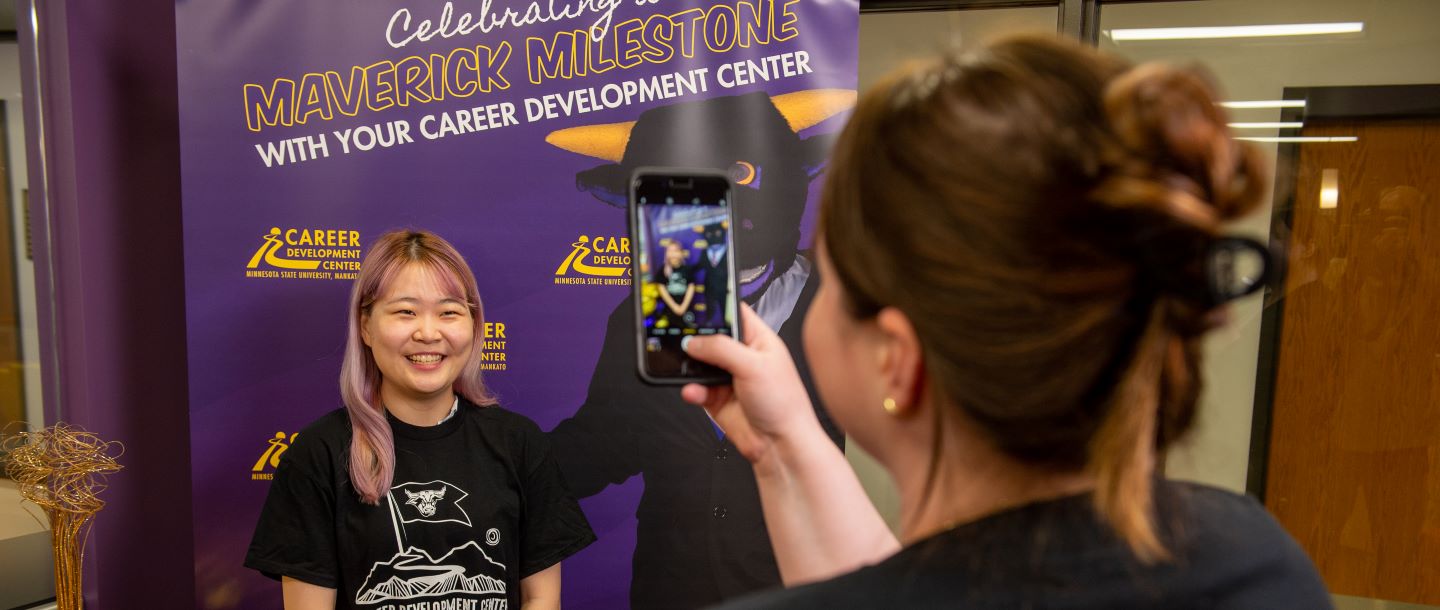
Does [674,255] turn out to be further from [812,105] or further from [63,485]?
[63,485]

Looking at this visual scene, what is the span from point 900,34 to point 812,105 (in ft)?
2.89

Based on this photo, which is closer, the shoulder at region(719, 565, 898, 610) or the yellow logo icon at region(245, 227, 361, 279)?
the shoulder at region(719, 565, 898, 610)

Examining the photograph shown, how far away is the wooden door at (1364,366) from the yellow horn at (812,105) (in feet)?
5.35

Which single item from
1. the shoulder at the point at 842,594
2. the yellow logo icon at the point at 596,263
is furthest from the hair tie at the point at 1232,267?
the yellow logo icon at the point at 596,263

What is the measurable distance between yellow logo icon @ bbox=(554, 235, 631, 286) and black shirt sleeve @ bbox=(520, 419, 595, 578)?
1.66 feet

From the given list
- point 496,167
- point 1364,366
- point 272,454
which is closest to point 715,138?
point 496,167

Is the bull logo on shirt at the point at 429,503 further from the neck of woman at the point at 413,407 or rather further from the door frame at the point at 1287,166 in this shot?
the door frame at the point at 1287,166

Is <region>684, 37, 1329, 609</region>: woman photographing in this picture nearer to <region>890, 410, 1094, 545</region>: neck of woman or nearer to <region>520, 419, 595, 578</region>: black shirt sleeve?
<region>890, 410, 1094, 545</region>: neck of woman

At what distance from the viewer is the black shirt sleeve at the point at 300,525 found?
1.72 meters

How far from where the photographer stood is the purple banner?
222 cm

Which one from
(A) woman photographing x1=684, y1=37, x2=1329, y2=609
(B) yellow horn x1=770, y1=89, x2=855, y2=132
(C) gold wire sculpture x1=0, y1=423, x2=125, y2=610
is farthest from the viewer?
(B) yellow horn x1=770, y1=89, x2=855, y2=132

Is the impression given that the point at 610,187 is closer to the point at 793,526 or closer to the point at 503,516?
the point at 503,516

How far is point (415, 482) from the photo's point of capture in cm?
181

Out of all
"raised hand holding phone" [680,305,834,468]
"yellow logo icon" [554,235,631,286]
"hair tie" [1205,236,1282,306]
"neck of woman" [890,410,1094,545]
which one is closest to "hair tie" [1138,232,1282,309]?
"hair tie" [1205,236,1282,306]
